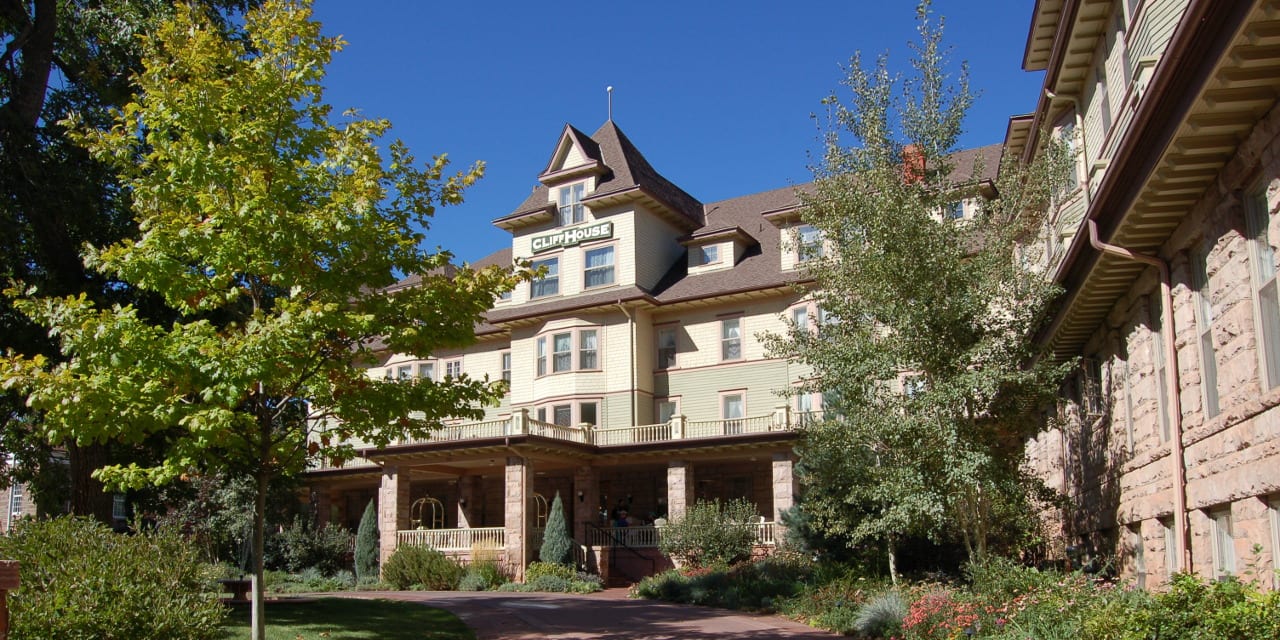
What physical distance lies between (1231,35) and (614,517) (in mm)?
28781

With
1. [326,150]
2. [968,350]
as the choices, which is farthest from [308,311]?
[968,350]

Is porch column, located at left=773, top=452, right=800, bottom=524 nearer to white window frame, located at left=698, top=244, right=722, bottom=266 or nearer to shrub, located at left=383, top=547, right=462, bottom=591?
white window frame, located at left=698, top=244, right=722, bottom=266

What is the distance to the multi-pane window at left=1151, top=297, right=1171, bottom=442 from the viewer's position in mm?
12961

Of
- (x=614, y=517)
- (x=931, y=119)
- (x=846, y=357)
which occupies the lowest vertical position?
(x=614, y=517)

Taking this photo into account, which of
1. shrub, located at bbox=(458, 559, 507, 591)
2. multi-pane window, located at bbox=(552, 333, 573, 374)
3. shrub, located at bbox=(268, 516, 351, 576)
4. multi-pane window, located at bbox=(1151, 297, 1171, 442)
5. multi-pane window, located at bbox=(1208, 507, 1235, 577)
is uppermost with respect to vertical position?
multi-pane window, located at bbox=(552, 333, 573, 374)

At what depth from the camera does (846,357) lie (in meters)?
16.4

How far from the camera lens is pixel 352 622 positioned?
701 inches

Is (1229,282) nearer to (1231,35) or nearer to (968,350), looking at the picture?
(1231,35)

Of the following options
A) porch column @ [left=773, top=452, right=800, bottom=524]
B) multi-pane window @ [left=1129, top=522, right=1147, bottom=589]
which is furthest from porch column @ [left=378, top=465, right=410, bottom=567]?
multi-pane window @ [left=1129, top=522, right=1147, bottom=589]

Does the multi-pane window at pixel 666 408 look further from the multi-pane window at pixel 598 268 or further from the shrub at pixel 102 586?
the shrub at pixel 102 586

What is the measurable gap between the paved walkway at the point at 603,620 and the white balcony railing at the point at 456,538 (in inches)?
234

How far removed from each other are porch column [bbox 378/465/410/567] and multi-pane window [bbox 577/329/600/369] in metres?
7.31

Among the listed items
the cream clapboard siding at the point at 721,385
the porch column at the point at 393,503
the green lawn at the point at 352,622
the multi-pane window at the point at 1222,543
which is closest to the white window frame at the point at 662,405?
the cream clapboard siding at the point at 721,385

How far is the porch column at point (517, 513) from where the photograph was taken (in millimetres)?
30984
